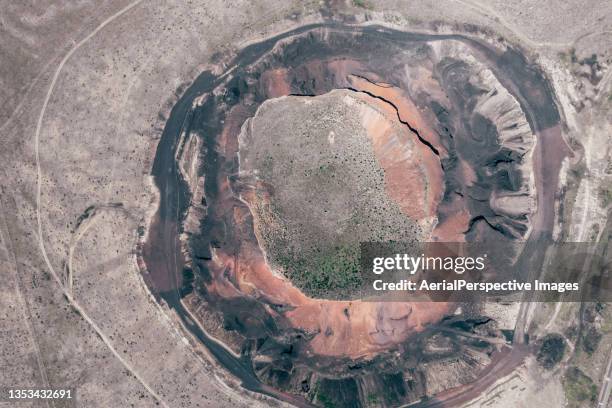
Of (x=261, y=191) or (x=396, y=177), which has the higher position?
(x=396, y=177)

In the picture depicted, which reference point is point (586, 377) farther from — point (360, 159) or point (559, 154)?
point (360, 159)

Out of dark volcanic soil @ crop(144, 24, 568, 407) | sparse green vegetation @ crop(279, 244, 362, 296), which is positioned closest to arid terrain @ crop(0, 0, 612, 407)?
dark volcanic soil @ crop(144, 24, 568, 407)

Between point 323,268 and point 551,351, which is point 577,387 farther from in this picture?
point 323,268

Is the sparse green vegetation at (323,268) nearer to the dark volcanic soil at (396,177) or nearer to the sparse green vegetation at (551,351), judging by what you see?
the dark volcanic soil at (396,177)

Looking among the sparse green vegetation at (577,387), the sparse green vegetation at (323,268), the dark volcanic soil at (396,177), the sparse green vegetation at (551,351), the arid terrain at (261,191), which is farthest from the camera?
the sparse green vegetation at (577,387)

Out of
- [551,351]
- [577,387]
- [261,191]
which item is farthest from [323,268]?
[577,387]

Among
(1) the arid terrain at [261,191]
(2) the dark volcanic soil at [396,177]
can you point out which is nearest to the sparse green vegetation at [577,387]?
(1) the arid terrain at [261,191]
